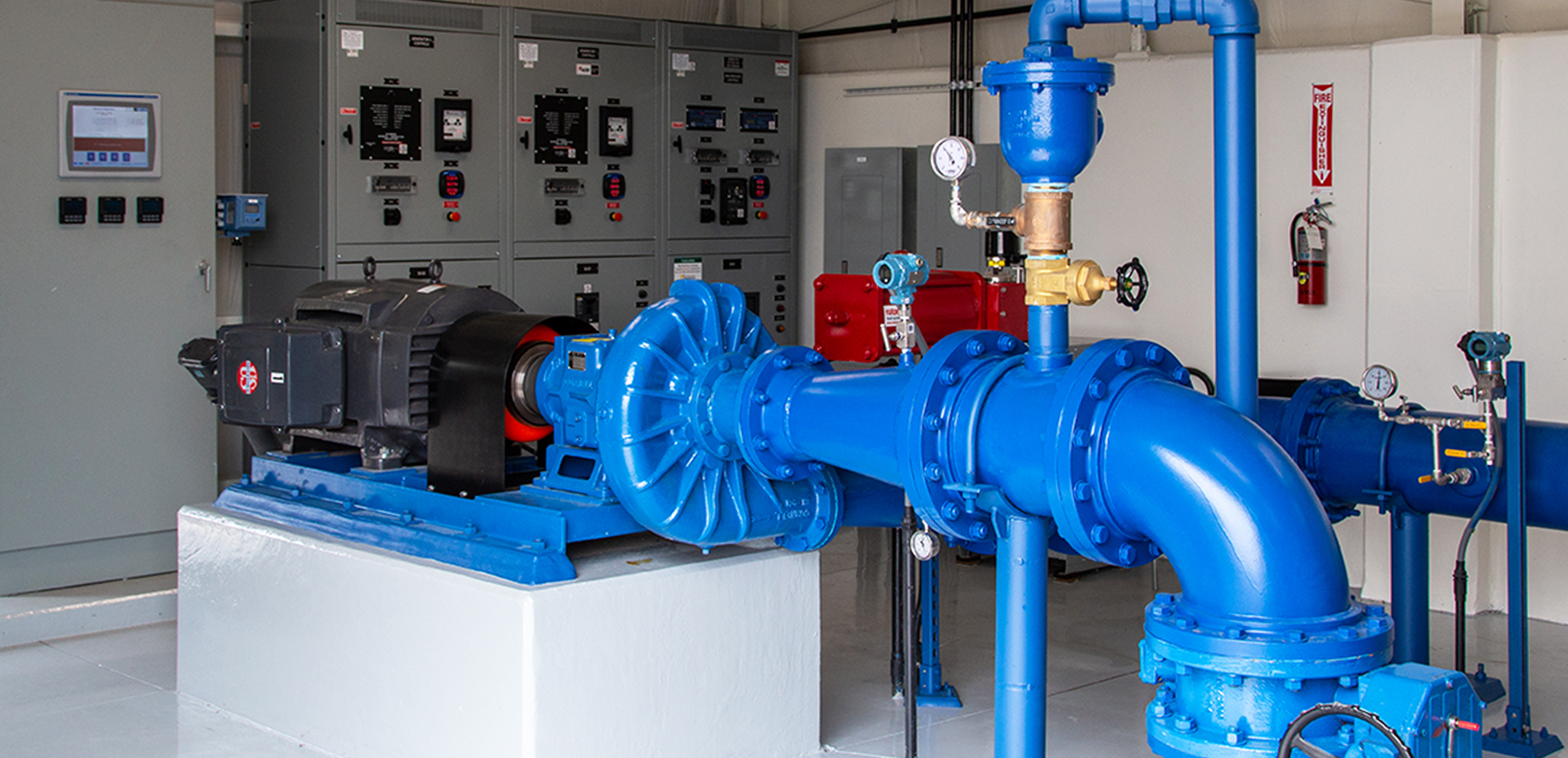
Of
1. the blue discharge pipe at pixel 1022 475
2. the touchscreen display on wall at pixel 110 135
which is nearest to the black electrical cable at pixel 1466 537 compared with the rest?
the blue discharge pipe at pixel 1022 475

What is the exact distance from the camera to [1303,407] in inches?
138

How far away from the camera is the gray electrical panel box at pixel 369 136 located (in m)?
5.59

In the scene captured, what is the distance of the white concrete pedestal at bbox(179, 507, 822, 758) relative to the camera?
9.95 ft

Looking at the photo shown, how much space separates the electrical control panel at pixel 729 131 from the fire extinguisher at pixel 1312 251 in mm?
2448

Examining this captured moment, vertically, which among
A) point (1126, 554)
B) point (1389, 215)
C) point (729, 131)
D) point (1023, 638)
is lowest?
point (1023, 638)

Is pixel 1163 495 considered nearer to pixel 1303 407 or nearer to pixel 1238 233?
pixel 1238 233

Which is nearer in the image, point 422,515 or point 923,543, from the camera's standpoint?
point 923,543

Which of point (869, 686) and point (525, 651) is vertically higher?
point (525, 651)

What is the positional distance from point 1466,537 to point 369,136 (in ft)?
12.8

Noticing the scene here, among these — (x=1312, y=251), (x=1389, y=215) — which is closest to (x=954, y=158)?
(x=1389, y=215)

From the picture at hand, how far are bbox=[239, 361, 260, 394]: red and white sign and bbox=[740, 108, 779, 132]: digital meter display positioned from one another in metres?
3.48

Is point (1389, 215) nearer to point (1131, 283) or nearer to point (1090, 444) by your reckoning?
point (1131, 283)

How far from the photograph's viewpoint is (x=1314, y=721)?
1.96m

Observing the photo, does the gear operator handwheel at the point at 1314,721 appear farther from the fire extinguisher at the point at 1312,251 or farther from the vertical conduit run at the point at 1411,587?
the fire extinguisher at the point at 1312,251
